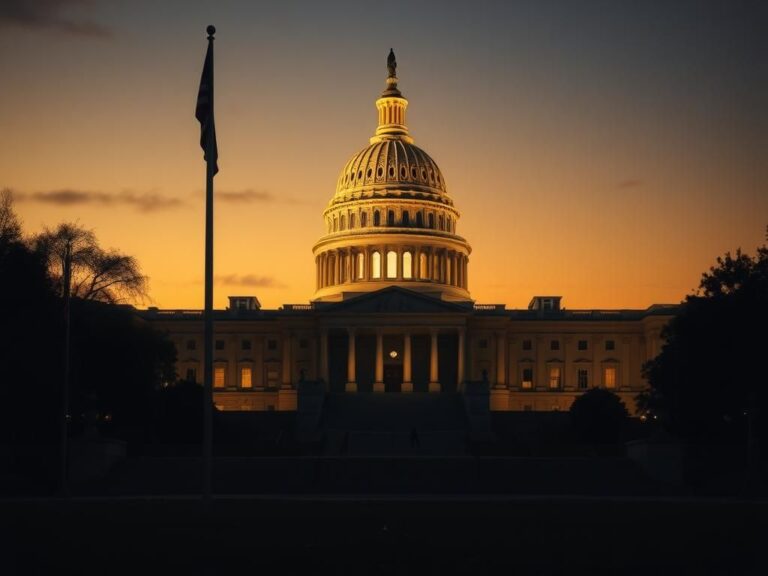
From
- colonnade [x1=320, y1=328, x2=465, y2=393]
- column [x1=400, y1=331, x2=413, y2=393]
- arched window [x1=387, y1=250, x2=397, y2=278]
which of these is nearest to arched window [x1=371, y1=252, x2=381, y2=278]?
arched window [x1=387, y1=250, x2=397, y2=278]

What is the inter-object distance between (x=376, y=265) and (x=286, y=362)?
17.1m

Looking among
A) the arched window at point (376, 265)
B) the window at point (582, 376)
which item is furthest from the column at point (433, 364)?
the arched window at point (376, 265)

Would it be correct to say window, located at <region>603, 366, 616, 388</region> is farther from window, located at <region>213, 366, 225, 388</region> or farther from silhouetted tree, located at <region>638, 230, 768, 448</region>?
silhouetted tree, located at <region>638, 230, 768, 448</region>

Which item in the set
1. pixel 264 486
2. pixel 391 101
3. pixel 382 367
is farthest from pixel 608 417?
pixel 391 101

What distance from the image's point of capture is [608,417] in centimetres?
10788

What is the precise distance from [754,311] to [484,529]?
4009 cm

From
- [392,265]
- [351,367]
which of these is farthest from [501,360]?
[392,265]

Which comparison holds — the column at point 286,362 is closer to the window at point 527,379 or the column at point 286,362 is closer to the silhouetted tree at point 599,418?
the window at point 527,379

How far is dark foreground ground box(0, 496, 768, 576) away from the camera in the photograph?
121 ft

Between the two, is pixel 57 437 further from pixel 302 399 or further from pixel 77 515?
pixel 302 399

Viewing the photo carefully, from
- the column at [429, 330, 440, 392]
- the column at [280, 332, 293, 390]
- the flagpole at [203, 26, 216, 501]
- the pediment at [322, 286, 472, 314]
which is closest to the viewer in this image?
the flagpole at [203, 26, 216, 501]

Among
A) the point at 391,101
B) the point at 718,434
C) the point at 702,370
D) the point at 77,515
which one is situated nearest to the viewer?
the point at 77,515

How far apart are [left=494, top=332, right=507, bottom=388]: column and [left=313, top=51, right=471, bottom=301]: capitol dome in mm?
9802

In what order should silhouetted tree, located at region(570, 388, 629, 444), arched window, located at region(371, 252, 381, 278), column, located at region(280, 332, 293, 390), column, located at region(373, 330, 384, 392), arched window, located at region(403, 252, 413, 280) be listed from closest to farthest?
silhouetted tree, located at region(570, 388, 629, 444)
column, located at region(373, 330, 384, 392)
column, located at region(280, 332, 293, 390)
arched window, located at region(371, 252, 381, 278)
arched window, located at region(403, 252, 413, 280)
